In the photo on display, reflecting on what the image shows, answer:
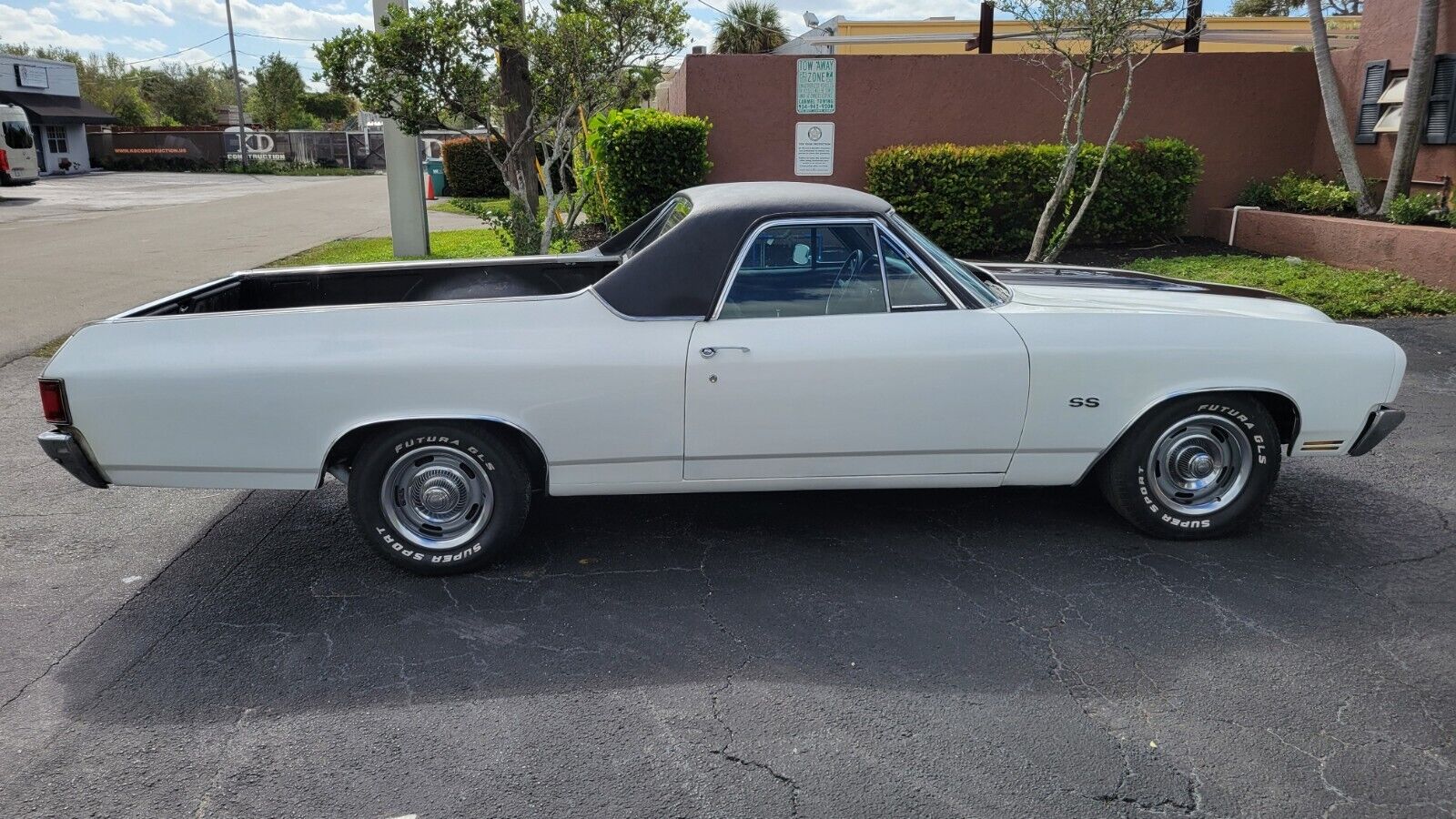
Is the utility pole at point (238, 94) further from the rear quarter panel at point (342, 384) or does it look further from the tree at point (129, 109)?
the rear quarter panel at point (342, 384)

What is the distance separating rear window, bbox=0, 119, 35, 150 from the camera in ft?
106

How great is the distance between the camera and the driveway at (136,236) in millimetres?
11195

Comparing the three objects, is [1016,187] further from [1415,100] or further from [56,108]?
[56,108]

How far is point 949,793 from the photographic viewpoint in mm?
2973

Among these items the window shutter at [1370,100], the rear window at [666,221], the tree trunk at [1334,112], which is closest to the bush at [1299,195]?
the tree trunk at [1334,112]

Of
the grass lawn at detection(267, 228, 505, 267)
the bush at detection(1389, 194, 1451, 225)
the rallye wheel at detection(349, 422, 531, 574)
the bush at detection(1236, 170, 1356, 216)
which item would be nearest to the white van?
the grass lawn at detection(267, 228, 505, 267)

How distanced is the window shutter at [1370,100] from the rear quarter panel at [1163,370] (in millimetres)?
9031

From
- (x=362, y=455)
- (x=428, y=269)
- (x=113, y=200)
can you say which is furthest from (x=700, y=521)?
(x=113, y=200)

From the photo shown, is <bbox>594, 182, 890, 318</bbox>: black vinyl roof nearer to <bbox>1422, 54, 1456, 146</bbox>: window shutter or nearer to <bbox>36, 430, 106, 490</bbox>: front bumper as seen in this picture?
<bbox>36, 430, 106, 490</bbox>: front bumper

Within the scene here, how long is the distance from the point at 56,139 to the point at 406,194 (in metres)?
38.3

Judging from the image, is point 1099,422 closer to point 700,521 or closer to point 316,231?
point 700,521

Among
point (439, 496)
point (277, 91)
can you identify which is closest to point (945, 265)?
point (439, 496)

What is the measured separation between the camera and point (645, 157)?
39.4 ft

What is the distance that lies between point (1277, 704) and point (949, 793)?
122cm
